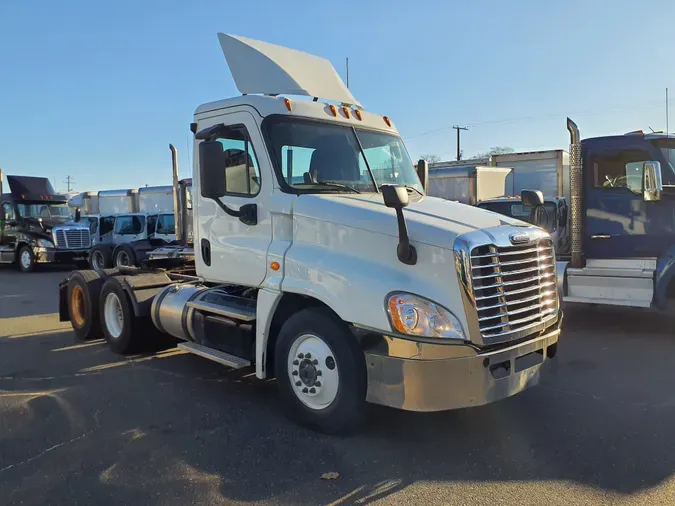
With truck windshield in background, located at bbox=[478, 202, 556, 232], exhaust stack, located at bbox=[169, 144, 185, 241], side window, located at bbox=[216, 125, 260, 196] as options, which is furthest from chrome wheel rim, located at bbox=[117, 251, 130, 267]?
side window, located at bbox=[216, 125, 260, 196]

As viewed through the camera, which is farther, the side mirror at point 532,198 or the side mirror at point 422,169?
the side mirror at point 422,169

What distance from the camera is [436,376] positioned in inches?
152

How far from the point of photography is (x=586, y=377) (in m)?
6.03

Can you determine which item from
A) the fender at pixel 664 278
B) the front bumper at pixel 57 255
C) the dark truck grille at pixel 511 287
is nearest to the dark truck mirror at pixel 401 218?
the dark truck grille at pixel 511 287

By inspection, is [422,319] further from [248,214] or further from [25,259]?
[25,259]

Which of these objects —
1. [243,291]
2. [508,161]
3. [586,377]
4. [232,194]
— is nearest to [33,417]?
[243,291]

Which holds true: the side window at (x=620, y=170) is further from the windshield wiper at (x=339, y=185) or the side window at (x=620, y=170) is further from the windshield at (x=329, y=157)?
the windshield wiper at (x=339, y=185)

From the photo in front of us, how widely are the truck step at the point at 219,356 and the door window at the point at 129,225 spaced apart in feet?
52.0

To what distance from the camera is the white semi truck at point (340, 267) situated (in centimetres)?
390

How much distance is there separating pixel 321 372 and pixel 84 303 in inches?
191

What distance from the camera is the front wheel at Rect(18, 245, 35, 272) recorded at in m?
19.6

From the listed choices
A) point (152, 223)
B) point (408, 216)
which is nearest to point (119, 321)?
point (408, 216)

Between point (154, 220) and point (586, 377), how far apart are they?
56.5 ft

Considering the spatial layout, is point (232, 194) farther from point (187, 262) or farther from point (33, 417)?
point (187, 262)
